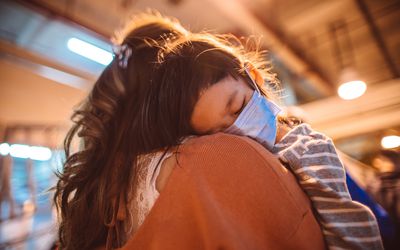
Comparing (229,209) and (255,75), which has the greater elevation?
(255,75)

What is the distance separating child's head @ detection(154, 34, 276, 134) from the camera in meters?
0.82

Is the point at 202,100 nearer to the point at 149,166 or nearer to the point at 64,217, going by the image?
the point at 149,166

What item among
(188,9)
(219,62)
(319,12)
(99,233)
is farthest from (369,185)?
(319,12)

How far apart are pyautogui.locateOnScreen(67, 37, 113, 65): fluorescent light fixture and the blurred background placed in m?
0.01

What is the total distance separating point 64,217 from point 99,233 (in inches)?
8.7

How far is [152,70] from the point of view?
89cm

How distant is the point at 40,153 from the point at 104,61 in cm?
129

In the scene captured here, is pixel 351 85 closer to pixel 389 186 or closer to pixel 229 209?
pixel 389 186

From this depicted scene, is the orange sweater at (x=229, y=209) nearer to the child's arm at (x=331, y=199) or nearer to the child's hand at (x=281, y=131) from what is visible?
the child's arm at (x=331, y=199)

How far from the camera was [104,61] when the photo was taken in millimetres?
2801

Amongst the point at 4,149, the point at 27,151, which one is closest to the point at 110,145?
the point at 4,149

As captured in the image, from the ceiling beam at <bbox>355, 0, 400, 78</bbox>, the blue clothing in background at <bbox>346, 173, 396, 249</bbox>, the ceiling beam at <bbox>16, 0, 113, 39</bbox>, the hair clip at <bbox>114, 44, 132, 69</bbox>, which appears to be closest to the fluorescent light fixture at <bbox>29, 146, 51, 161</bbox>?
the ceiling beam at <bbox>16, 0, 113, 39</bbox>

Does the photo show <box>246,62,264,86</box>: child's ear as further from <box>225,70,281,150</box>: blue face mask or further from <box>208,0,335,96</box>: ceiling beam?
<box>208,0,335,96</box>: ceiling beam

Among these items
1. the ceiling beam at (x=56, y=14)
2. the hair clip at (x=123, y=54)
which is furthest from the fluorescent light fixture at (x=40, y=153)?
the hair clip at (x=123, y=54)
